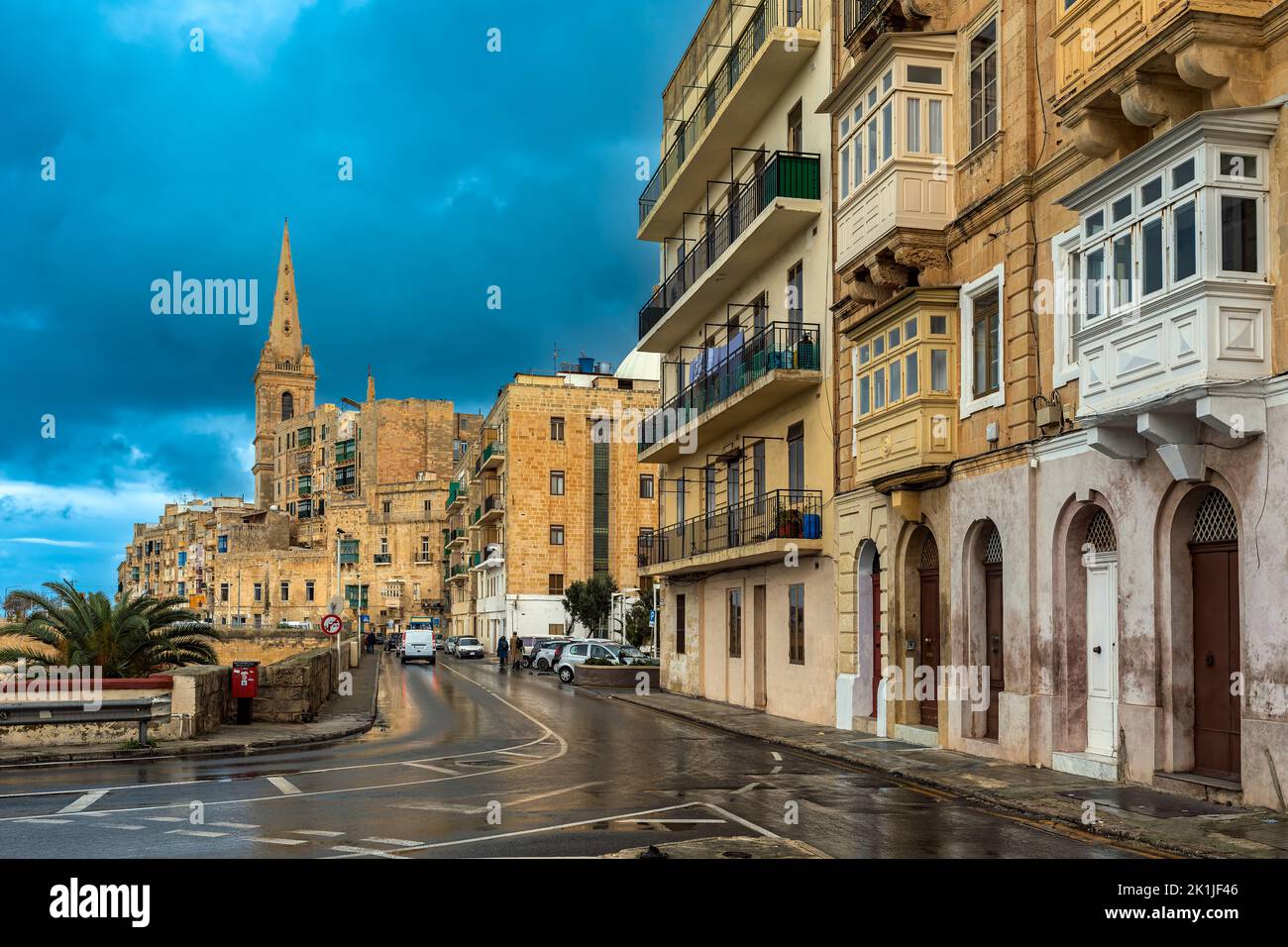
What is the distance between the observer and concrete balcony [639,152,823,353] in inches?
1030

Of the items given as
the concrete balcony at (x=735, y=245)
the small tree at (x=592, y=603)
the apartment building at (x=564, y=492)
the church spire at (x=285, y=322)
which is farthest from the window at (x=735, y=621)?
the church spire at (x=285, y=322)

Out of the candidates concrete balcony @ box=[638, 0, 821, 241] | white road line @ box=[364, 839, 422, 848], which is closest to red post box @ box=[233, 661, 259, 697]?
white road line @ box=[364, 839, 422, 848]

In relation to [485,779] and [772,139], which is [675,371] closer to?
[772,139]

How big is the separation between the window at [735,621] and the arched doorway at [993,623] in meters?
12.7

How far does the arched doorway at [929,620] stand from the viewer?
20703 mm

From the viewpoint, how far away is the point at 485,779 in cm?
1473

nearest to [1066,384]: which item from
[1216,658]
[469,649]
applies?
[1216,658]

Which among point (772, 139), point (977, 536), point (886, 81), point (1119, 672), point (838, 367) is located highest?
point (772, 139)

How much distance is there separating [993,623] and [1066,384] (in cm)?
440

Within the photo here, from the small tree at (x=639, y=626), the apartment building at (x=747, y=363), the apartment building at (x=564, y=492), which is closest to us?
the apartment building at (x=747, y=363)

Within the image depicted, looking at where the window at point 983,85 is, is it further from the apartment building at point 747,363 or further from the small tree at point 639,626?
the small tree at point 639,626

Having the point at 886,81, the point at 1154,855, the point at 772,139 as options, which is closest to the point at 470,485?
the point at 772,139

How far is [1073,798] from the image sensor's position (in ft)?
43.7
